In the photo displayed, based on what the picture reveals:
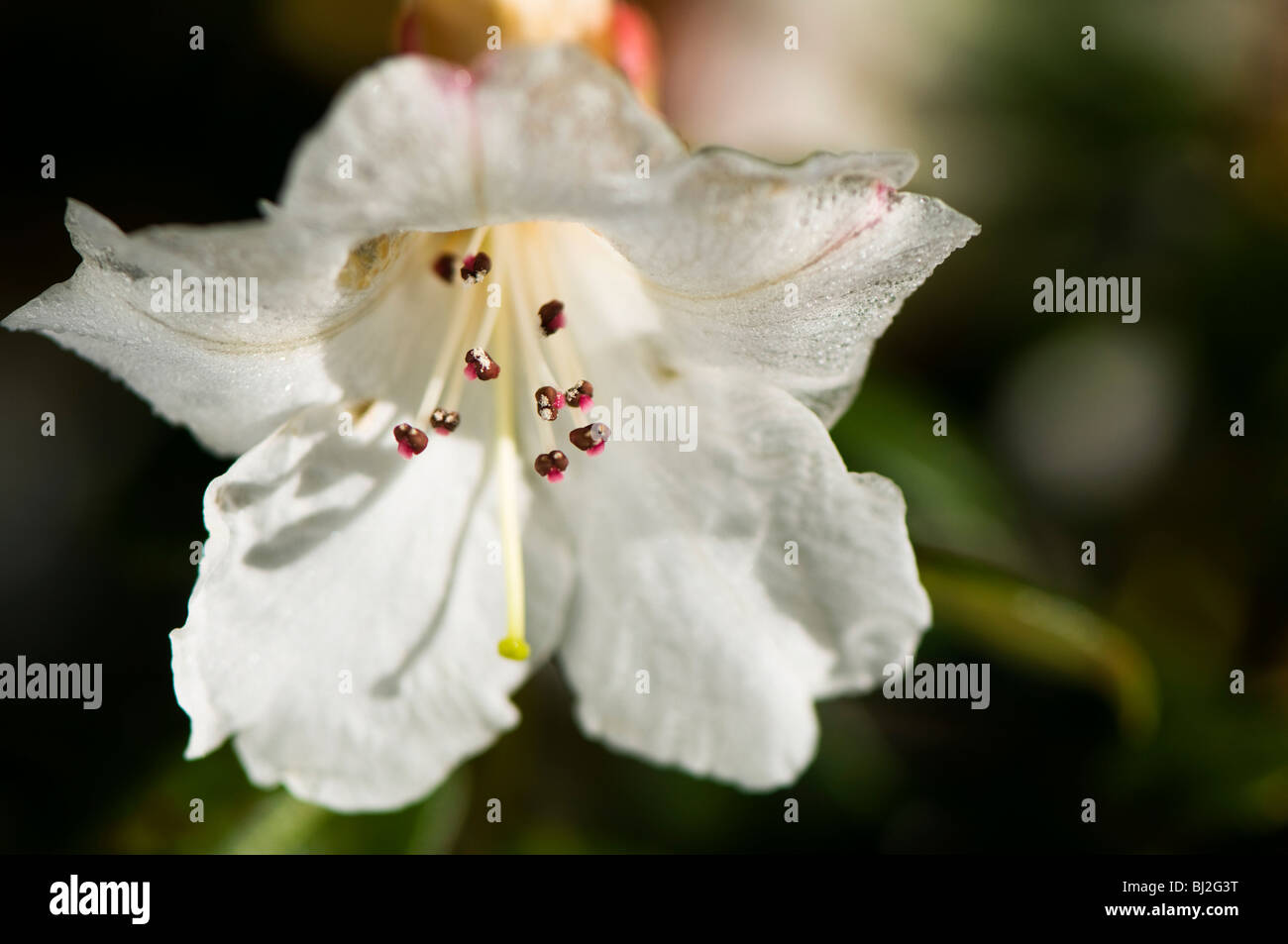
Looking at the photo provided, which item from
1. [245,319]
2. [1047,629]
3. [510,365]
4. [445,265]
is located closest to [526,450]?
[510,365]

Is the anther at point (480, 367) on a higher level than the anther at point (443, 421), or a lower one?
higher

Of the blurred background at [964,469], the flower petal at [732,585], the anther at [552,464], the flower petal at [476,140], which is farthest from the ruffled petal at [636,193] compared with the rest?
the blurred background at [964,469]

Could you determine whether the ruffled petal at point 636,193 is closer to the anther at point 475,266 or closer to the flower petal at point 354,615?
the anther at point 475,266

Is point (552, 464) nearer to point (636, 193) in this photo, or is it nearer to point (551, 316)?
point (551, 316)

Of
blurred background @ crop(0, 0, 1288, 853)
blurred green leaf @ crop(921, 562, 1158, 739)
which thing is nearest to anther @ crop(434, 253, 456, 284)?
blurred background @ crop(0, 0, 1288, 853)

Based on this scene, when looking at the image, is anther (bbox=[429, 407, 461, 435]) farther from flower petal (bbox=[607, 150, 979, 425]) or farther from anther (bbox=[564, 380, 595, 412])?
flower petal (bbox=[607, 150, 979, 425])
